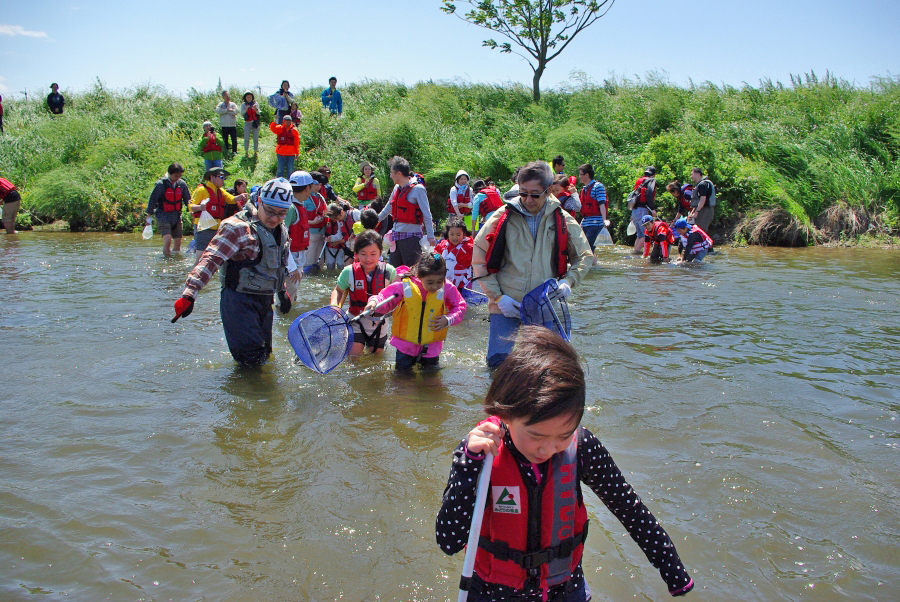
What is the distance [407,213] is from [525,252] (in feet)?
15.1

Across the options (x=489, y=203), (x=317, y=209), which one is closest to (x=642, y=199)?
(x=489, y=203)

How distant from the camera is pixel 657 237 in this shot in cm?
1380

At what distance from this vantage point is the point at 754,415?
17.2 ft

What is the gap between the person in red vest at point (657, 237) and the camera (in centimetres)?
1377

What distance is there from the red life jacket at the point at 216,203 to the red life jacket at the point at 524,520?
31.5 ft

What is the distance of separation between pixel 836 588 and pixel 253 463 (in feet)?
11.0

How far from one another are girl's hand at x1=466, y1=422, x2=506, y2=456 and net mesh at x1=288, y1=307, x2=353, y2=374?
11.7ft

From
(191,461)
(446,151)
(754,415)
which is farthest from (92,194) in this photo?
(754,415)

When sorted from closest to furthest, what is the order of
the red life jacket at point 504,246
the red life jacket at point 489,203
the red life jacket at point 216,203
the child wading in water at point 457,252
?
1. the red life jacket at point 504,246
2. the child wading in water at point 457,252
3. the red life jacket at point 216,203
4. the red life jacket at point 489,203

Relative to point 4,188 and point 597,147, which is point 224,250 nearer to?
point 4,188

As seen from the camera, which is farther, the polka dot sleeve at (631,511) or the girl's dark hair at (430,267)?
the girl's dark hair at (430,267)

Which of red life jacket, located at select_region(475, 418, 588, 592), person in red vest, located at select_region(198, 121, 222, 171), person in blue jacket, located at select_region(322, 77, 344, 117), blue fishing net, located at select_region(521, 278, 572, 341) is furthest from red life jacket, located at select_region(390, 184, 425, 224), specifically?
person in blue jacket, located at select_region(322, 77, 344, 117)

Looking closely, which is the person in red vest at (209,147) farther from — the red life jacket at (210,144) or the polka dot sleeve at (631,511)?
the polka dot sleeve at (631,511)

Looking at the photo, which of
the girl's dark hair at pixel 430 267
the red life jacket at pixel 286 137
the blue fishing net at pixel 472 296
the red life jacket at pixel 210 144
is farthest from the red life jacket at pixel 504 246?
the red life jacket at pixel 210 144
